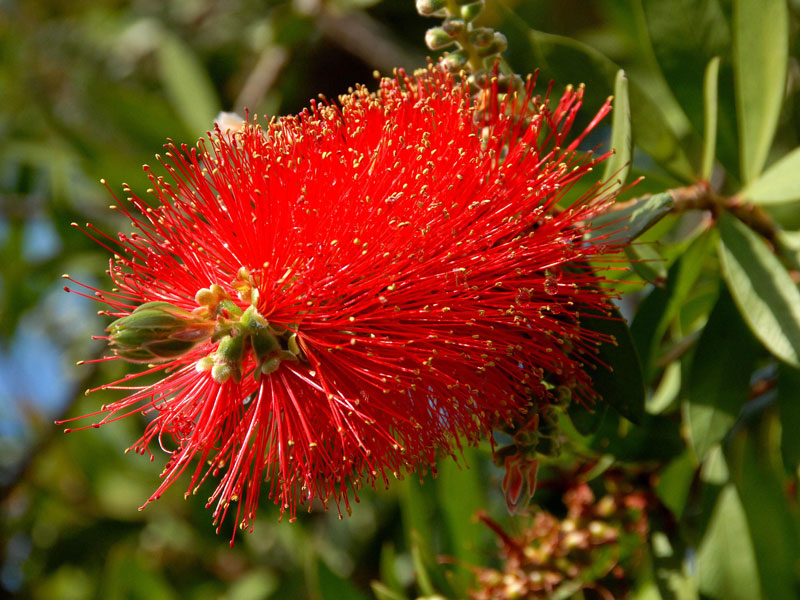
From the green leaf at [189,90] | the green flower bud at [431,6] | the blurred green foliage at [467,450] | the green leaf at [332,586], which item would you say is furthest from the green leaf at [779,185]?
the green leaf at [189,90]

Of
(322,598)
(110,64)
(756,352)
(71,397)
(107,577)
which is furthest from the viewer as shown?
(110,64)

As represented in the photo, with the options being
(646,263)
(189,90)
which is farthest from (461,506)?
(189,90)

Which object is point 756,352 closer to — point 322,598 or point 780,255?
point 780,255

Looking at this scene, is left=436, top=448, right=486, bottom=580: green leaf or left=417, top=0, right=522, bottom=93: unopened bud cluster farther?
→ left=436, top=448, right=486, bottom=580: green leaf

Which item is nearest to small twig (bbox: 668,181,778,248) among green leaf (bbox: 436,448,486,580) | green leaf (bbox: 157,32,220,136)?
green leaf (bbox: 436,448,486,580)

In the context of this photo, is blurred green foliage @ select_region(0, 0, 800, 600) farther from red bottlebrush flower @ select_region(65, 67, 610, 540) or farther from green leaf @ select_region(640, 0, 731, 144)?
red bottlebrush flower @ select_region(65, 67, 610, 540)

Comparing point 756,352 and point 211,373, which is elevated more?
point 211,373

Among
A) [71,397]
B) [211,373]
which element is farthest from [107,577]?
[211,373]
